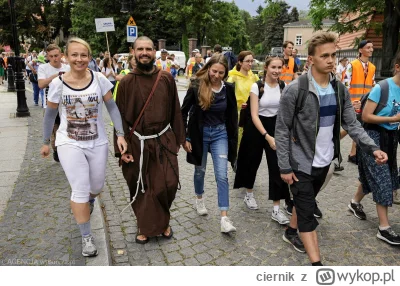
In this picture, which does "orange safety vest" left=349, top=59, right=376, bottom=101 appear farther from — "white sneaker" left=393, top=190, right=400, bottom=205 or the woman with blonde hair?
the woman with blonde hair

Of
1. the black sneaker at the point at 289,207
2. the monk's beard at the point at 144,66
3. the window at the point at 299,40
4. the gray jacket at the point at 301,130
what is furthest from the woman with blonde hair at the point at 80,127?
the window at the point at 299,40

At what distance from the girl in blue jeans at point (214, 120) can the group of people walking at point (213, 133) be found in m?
0.01

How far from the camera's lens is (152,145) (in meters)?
3.68

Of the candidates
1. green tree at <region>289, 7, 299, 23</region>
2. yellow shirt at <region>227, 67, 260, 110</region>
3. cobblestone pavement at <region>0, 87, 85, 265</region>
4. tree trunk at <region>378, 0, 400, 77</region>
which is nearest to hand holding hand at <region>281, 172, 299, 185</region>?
cobblestone pavement at <region>0, 87, 85, 265</region>

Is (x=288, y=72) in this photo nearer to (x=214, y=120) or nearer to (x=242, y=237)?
(x=214, y=120)

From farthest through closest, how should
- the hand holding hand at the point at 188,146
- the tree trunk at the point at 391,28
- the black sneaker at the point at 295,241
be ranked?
the tree trunk at the point at 391,28 → the hand holding hand at the point at 188,146 → the black sneaker at the point at 295,241

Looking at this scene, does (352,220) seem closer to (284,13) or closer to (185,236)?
(185,236)

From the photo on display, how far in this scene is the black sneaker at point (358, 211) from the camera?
4301mm

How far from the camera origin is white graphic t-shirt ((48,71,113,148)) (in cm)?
327

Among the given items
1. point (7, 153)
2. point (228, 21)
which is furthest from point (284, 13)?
point (7, 153)

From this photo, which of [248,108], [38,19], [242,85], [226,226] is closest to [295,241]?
[226,226]

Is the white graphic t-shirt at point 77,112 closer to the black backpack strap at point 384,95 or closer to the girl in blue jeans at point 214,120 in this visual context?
the girl in blue jeans at point 214,120

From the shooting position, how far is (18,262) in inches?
129

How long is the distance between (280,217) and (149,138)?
68.6 inches
